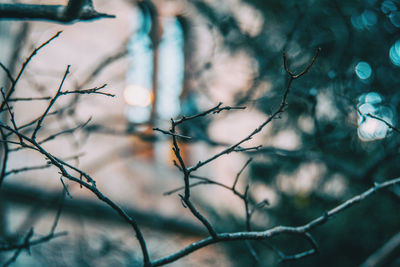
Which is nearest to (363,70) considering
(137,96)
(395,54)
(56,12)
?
(395,54)

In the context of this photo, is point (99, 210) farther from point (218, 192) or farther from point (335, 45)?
point (335, 45)

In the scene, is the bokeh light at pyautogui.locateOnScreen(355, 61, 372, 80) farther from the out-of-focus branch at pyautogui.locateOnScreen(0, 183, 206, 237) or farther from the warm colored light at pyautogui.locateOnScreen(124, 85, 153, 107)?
the warm colored light at pyautogui.locateOnScreen(124, 85, 153, 107)

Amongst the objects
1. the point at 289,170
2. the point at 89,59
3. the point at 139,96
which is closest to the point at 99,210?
the point at 139,96

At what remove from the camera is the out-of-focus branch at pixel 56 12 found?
1.14 m

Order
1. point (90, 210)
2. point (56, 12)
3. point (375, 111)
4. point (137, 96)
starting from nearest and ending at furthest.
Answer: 1. point (56, 12)
2. point (375, 111)
3. point (90, 210)
4. point (137, 96)

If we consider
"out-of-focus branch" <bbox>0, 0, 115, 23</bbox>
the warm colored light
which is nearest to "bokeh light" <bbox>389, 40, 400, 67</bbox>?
"out-of-focus branch" <bbox>0, 0, 115, 23</bbox>

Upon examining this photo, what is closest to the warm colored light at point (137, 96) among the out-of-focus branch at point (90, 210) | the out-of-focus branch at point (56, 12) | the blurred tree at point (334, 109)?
the out-of-focus branch at point (90, 210)

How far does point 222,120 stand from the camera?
13.3 ft

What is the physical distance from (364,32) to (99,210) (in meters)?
3.75

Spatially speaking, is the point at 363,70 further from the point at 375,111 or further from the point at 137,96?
the point at 137,96

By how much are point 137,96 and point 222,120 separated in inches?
71.8

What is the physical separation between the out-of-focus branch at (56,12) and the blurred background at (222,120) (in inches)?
24.1

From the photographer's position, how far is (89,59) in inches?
188

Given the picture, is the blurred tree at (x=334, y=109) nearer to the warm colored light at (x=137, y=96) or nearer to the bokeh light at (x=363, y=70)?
the bokeh light at (x=363, y=70)
